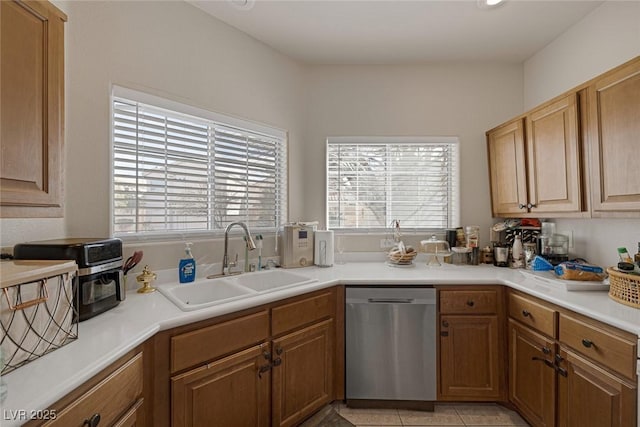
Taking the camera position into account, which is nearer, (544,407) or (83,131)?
(83,131)

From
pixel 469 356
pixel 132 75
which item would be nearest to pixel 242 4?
pixel 132 75

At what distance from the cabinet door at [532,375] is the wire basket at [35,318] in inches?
87.2

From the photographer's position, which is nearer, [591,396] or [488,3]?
[591,396]

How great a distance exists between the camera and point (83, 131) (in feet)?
4.83

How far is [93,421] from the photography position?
857 millimetres

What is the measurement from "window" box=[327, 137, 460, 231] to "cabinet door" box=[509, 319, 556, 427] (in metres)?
1.10

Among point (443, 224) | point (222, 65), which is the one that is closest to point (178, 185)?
point (222, 65)

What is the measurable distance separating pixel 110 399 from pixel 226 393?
55 cm

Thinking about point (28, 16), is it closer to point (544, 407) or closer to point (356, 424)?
point (356, 424)

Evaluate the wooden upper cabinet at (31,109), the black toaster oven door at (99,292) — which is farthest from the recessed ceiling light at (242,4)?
the black toaster oven door at (99,292)

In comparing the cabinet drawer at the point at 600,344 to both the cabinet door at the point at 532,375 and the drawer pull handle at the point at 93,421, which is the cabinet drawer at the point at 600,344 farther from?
the drawer pull handle at the point at 93,421

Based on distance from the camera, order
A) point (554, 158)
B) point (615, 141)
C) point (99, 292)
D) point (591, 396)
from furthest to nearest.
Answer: point (554, 158), point (615, 141), point (591, 396), point (99, 292)

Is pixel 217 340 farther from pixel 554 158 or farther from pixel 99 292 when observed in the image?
pixel 554 158

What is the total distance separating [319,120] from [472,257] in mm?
1790
